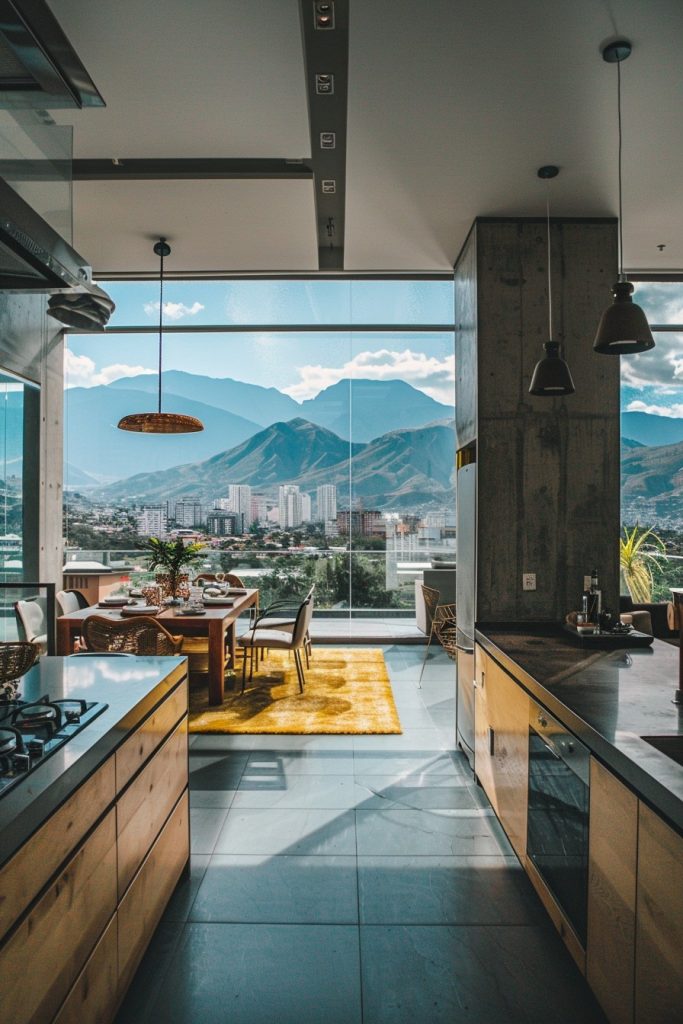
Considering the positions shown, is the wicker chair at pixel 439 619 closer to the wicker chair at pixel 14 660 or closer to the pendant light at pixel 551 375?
the pendant light at pixel 551 375

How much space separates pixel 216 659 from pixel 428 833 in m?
2.31

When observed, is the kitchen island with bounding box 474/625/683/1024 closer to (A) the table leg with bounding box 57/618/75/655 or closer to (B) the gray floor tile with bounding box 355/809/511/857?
(B) the gray floor tile with bounding box 355/809/511/857

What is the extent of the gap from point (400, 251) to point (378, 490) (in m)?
3.35

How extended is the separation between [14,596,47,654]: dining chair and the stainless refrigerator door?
329 cm

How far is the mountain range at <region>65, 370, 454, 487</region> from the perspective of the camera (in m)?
7.15

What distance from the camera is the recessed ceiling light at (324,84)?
2.47 m

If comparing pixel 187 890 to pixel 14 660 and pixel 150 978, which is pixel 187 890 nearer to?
pixel 150 978

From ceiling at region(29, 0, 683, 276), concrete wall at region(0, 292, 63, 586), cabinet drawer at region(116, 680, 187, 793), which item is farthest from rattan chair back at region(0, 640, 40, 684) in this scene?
concrete wall at region(0, 292, 63, 586)

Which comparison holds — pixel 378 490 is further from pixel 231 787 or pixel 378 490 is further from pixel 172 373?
pixel 231 787

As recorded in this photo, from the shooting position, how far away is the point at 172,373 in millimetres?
7312

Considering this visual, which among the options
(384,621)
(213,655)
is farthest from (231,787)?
(384,621)

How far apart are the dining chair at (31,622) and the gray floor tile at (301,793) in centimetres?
248

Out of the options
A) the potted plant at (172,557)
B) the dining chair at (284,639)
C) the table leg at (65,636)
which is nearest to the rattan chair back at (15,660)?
the table leg at (65,636)

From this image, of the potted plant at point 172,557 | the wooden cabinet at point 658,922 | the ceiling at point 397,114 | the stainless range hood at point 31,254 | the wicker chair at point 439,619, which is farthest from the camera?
the wicker chair at point 439,619
